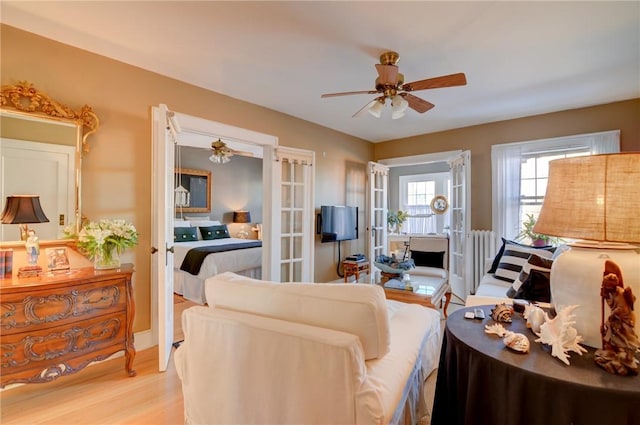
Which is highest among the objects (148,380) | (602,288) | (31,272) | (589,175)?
(589,175)

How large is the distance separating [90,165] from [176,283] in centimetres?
262

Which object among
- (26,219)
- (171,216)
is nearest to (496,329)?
(171,216)

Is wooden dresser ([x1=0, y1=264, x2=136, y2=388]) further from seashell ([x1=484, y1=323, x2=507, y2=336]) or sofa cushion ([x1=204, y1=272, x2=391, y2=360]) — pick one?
seashell ([x1=484, y1=323, x2=507, y2=336])

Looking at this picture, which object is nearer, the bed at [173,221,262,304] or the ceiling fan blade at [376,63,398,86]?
the ceiling fan blade at [376,63,398,86]

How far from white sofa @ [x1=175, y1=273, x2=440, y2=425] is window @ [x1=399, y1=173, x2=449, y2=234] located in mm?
6073

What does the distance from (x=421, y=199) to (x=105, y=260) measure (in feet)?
22.2

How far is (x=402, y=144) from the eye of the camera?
5.36 m

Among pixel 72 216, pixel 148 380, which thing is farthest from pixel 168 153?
pixel 148 380

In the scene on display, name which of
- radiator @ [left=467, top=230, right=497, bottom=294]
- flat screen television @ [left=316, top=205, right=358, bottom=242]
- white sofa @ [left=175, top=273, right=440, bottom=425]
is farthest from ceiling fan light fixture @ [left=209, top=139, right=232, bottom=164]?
radiator @ [left=467, top=230, right=497, bottom=294]

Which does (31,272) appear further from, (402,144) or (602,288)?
(402,144)

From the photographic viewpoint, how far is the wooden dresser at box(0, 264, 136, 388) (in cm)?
184

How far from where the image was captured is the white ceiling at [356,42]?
1970mm

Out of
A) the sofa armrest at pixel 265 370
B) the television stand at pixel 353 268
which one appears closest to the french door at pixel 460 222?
the television stand at pixel 353 268

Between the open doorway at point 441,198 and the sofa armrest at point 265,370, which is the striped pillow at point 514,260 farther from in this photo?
the sofa armrest at point 265,370
